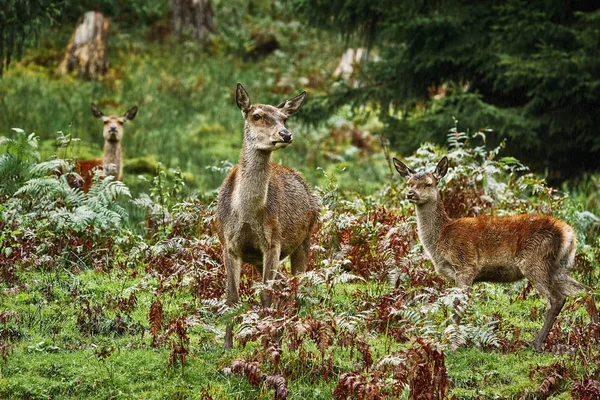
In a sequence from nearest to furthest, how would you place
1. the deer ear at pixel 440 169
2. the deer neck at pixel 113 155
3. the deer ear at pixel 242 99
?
1. the deer ear at pixel 242 99
2. the deer ear at pixel 440 169
3. the deer neck at pixel 113 155

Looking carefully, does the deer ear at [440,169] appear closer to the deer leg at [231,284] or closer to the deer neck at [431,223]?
the deer neck at [431,223]

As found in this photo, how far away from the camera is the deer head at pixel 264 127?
8086mm

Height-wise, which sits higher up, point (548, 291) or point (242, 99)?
point (242, 99)

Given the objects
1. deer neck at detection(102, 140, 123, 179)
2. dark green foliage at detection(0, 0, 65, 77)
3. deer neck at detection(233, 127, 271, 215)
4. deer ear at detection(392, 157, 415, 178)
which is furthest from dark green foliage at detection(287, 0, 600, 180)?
deer neck at detection(233, 127, 271, 215)

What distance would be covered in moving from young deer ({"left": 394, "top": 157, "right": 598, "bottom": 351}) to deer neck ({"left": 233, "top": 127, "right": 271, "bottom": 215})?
1783 millimetres

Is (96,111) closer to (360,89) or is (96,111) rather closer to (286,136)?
(360,89)

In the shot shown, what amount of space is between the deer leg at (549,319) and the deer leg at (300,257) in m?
2.52

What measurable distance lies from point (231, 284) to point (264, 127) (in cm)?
148

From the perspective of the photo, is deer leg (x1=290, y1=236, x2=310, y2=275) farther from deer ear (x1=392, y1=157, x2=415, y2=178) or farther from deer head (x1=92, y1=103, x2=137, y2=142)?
deer head (x1=92, y1=103, x2=137, y2=142)

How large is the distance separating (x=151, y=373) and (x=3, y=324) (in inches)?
65.9

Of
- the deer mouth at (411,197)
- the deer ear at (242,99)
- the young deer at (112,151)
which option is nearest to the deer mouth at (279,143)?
the deer ear at (242,99)

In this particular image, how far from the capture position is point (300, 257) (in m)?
9.38

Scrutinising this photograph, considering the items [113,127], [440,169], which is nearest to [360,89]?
[113,127]

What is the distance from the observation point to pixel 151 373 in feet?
23.8
